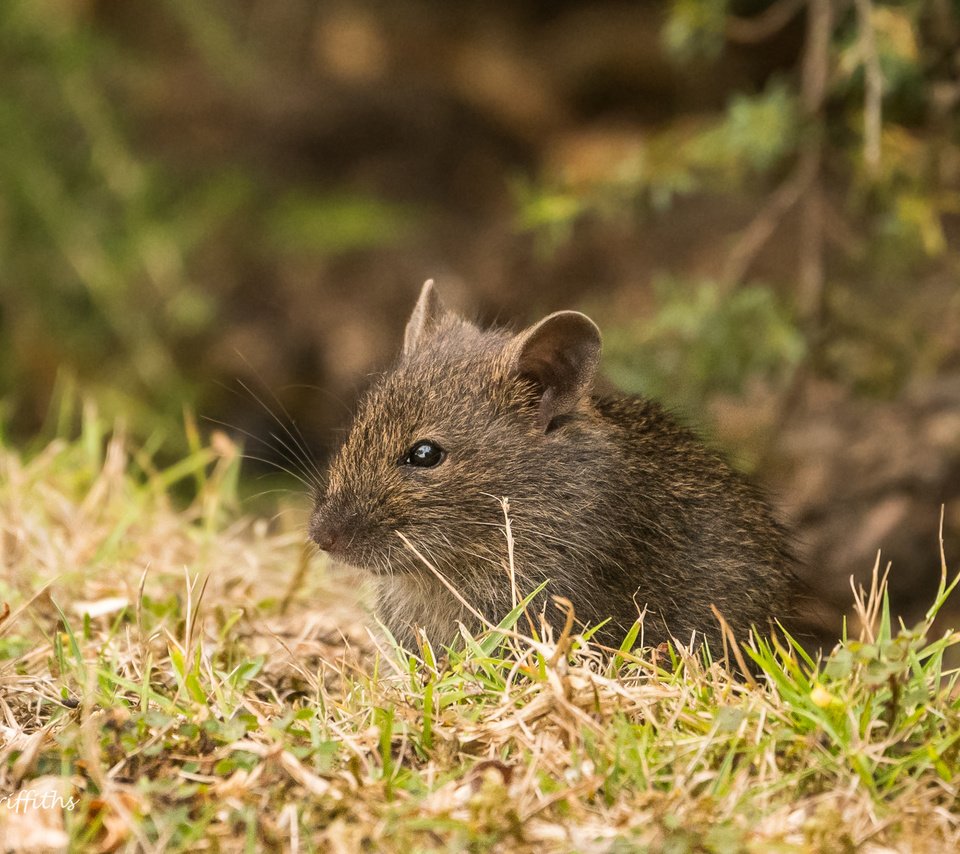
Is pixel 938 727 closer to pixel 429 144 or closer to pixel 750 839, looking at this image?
pixel 750 839

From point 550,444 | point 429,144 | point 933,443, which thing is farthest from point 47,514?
point 429,144

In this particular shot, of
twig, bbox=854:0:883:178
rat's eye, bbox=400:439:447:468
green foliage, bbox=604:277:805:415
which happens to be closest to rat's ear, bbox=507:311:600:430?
rat's eye, bbox=400:439:447:468

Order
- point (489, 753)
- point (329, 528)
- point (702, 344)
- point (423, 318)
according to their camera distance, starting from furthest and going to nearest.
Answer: point (702, 344)
point (423, 318)
point (329, 528)
point (489, 753)

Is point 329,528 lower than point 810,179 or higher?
lower

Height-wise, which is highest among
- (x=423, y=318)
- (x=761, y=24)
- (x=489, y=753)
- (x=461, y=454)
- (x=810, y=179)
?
(x=761, y=24)

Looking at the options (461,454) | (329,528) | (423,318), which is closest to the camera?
(329,528)

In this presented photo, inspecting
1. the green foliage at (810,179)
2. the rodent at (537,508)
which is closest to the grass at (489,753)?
the rodent at (537,508)

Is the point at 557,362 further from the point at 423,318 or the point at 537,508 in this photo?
the point at 423,318

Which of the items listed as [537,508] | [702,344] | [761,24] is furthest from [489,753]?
[761,24]

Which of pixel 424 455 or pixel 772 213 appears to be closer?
pixel 424 455

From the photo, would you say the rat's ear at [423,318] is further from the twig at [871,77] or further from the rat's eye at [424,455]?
the twig at [871,77]
